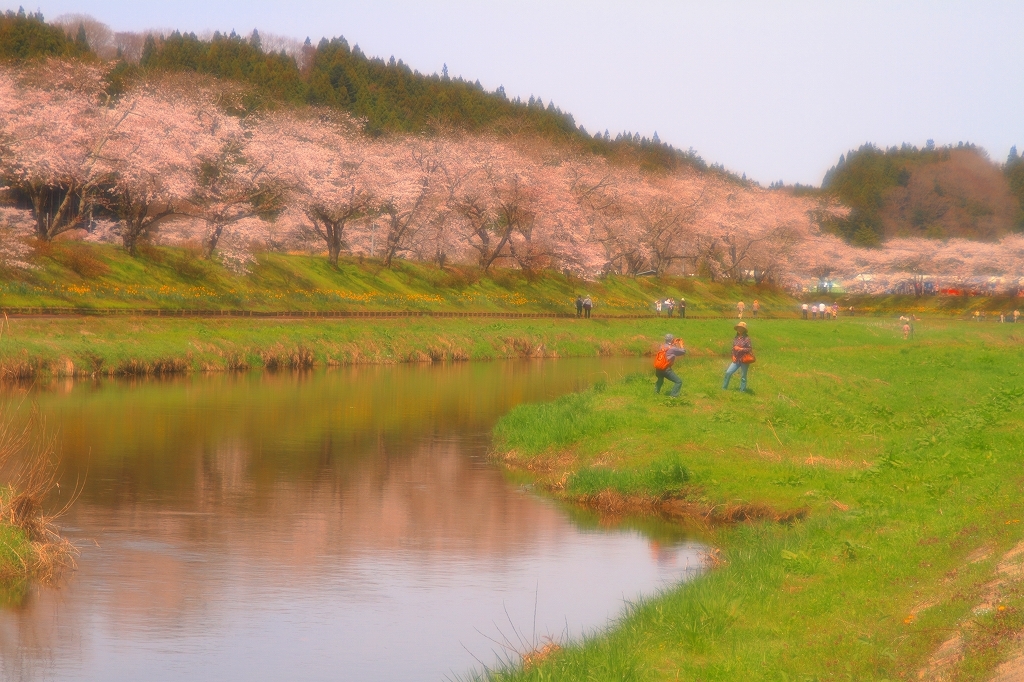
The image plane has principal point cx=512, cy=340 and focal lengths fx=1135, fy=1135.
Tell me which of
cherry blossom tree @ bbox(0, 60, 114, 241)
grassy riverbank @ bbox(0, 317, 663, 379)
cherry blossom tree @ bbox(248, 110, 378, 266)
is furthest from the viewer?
cherry blossom tree @ bbox(248, 110, 378, 266)

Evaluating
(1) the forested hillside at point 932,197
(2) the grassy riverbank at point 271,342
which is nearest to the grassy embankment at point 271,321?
(2) the grassy riverbank at point 271,342

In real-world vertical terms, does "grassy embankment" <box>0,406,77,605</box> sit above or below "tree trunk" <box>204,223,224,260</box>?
below

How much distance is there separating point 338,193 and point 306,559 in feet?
170

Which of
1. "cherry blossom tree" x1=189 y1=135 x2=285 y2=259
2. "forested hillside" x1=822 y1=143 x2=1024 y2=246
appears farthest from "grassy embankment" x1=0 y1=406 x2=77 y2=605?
"forested hillside" x1=822 y1=143 x2=1024 y2=246

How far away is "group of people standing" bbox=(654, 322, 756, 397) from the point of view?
82.4 ft

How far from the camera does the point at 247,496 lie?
61.8 feet

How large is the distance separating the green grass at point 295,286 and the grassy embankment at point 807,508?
26.1 metres

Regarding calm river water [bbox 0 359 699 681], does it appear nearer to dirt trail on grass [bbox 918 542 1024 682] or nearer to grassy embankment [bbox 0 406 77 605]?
grassy embankment [bbox 0 406 77 605]

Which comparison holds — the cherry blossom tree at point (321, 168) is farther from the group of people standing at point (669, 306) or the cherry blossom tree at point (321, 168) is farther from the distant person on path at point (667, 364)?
the distant person on path at point (667, 364)

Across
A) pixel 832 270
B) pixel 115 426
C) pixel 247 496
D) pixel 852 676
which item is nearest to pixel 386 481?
pixel 247 496

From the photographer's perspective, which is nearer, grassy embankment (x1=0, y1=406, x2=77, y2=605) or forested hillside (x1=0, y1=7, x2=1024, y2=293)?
grassy embankment (x1=0, y1=406, x2=77, y2=605)

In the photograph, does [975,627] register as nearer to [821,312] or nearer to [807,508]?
[807,508]

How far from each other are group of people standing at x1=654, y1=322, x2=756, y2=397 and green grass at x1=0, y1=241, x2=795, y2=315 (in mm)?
27567

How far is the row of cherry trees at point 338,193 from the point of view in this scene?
51.9 metres
